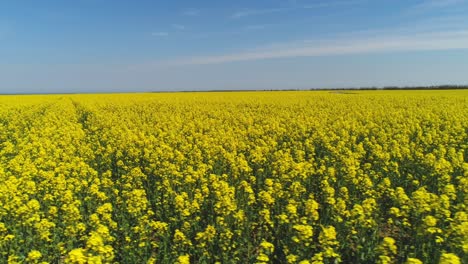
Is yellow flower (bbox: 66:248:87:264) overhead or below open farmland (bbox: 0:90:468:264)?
overhead

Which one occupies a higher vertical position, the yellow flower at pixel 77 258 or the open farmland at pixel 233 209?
the yellow flower at pixel 77 258

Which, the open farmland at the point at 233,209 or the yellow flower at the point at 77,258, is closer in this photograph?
the yellow flower at the point at 77,258

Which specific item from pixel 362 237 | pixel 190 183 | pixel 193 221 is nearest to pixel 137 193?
pixel 193 221

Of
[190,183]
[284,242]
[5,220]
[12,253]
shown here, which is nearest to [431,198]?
[284,242]

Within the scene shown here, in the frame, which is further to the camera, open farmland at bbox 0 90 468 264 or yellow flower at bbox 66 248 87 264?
open farmland at bbox 0 90 468 264

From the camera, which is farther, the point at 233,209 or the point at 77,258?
the point at 233,209

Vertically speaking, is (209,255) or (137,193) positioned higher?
(137,193)

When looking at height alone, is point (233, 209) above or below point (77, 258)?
below

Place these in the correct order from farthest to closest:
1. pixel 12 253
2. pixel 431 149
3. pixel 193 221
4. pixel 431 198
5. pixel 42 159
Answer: pixel 431 149 < pixel 42 159 < pixel 193 221 < pixel 431 198 < pixel 12 253

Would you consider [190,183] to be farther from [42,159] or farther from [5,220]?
[42,159]

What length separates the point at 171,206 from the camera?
27.0 ft

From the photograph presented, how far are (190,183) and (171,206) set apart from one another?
0.78 metres

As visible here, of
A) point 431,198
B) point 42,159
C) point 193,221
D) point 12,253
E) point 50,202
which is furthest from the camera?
point 42,159

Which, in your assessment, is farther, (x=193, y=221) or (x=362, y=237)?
(x=193, y=221)
